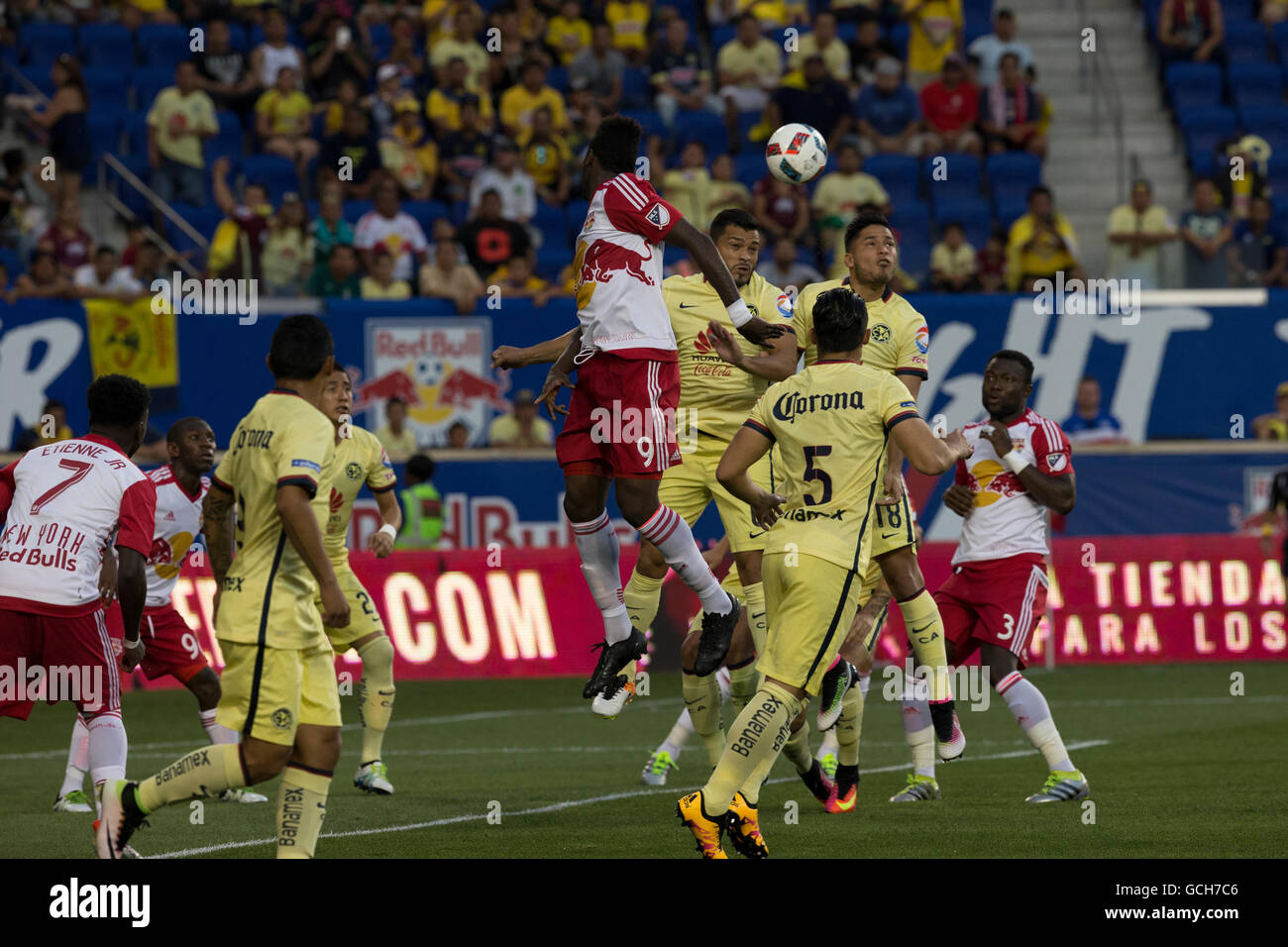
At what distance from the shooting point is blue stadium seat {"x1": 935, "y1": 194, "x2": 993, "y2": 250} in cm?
2423

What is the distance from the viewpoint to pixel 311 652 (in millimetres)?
7641

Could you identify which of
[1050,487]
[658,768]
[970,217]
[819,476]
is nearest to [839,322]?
[819,476]

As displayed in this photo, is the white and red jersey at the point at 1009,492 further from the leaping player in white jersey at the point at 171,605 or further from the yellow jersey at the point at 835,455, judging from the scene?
the leaping player in white jersey at the point at 171,605

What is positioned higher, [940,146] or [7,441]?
[940,146]

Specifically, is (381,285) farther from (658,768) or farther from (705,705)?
(705,705)

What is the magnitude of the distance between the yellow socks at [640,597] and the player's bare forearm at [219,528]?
3.48 m

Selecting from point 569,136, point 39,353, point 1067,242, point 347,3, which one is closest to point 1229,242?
point 1067,242

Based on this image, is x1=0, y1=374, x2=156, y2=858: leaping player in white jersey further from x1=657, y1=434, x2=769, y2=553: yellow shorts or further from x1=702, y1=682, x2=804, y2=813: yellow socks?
x1=657, y1=434, x2=769, y2=553: yellow shorts

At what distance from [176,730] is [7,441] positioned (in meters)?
6.47

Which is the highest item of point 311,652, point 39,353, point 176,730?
point 39,353

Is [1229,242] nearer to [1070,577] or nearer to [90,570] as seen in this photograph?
[1070,577]

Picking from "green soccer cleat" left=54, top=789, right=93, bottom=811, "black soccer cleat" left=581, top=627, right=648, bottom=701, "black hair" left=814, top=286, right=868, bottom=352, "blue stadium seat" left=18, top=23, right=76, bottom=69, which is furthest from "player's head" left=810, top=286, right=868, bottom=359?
"blue stadium seat" left=18, top=23, right=76, bottom=69

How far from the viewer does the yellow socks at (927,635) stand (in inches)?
426

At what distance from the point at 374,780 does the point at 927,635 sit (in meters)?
3.52
